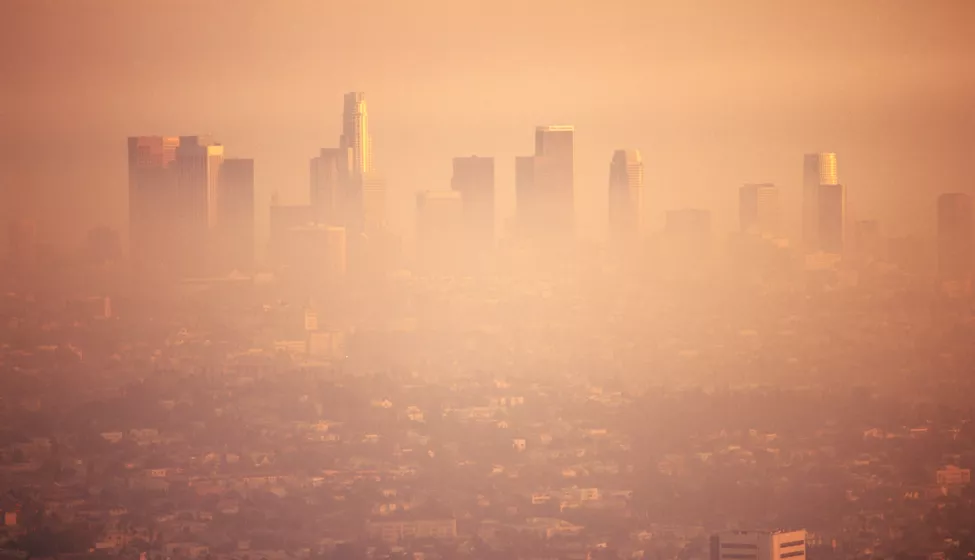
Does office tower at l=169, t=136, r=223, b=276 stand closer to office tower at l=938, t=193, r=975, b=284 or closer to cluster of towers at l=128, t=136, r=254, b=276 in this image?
cluster of towers at l=128, t=136, r=254, b=276

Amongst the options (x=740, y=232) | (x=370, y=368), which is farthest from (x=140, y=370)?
(x=740, y=232)

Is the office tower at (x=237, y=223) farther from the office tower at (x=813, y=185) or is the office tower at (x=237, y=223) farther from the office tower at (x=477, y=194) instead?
the office tower at (x=813, y=185)

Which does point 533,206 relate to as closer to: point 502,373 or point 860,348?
point 502,373

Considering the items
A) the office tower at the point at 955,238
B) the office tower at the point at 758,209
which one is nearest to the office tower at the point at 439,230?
the office tower at the point at 758,209

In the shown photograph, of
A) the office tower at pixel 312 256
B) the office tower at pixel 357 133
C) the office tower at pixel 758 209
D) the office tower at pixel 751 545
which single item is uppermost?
the office tower at pixel 357 133

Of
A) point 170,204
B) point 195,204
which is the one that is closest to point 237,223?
point 195,204

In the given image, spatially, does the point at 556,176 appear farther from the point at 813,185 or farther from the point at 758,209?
the point at 813,185

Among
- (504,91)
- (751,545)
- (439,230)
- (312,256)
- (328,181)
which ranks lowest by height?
A: (751,545)
